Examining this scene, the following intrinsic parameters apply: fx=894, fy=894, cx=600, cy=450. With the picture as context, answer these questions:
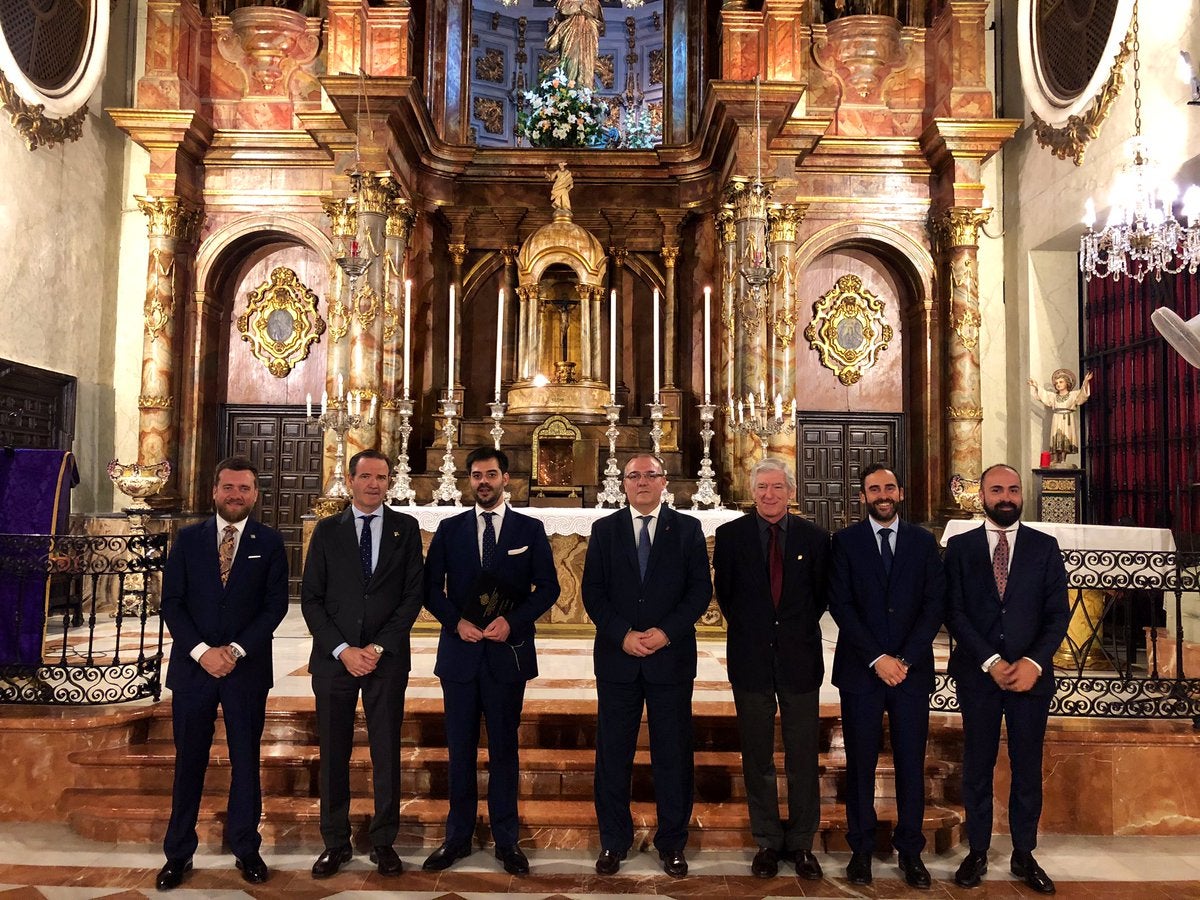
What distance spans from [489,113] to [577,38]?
5758 mm

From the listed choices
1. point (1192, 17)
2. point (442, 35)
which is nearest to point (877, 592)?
point (1192, 17)

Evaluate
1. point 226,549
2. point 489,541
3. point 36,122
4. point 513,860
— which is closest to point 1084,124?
point 489,541

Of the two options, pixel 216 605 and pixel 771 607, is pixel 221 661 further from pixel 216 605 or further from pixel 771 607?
pixel 771 607

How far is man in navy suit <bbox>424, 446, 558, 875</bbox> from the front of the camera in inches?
156

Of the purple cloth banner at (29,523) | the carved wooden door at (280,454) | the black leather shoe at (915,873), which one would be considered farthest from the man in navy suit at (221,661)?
the carved wooden door at (280,454)

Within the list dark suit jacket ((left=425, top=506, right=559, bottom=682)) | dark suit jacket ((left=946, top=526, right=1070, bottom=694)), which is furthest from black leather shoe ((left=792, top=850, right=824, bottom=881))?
dark suit jacket ((left=425, top=506, right=559, bottom=682))

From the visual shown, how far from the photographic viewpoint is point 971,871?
386 centimetres

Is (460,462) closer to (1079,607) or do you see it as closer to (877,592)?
(1079,607)

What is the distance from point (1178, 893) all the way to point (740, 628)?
221 cm

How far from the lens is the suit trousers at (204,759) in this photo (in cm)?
383

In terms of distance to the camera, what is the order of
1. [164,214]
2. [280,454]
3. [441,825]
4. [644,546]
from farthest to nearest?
[280,454] < [164,214] < [441,825] < [644,546]

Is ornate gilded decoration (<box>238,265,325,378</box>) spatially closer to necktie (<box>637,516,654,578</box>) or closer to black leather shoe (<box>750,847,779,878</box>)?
necktie (<box>637,516,654,578</box>)

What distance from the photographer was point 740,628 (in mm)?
3994

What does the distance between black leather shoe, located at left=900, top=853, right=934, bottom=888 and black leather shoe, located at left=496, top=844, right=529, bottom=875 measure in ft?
5.42
